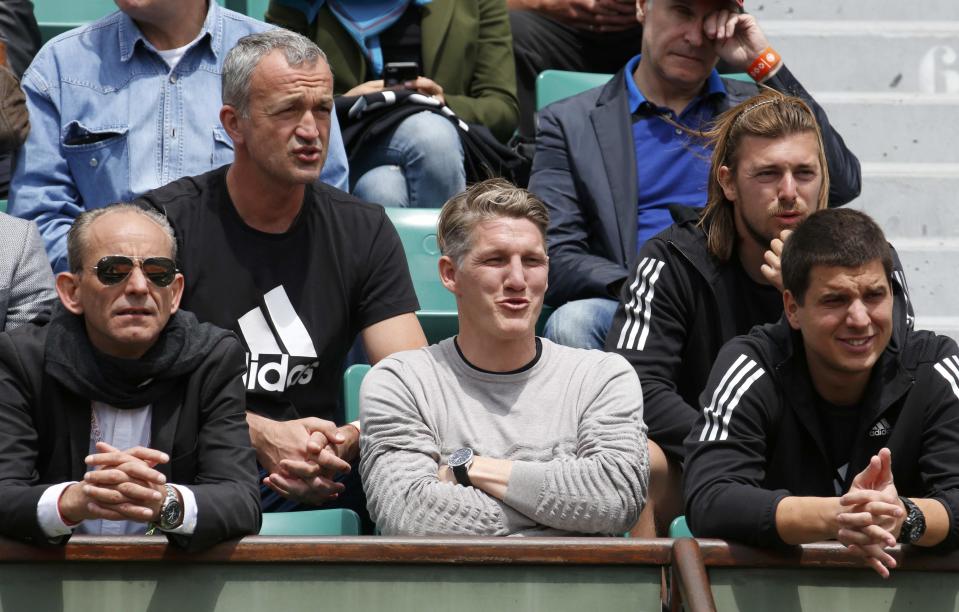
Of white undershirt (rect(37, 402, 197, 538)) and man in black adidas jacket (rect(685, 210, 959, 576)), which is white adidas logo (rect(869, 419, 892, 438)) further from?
white undershirt (rect(37, 402, 197, 538))

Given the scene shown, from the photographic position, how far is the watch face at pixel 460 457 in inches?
109

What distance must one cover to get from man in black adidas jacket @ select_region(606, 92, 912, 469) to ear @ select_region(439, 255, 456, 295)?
53 centimetres

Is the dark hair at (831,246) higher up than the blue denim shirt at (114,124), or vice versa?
the dark hair at (831,246)

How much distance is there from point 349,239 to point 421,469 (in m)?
0.82

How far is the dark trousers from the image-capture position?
4945mm

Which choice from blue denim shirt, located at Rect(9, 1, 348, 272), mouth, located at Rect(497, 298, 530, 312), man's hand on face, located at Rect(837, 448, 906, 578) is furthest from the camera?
blue denim shirt, located at Rect(9, 1, 348, 272)

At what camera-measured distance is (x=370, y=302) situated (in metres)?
3.42

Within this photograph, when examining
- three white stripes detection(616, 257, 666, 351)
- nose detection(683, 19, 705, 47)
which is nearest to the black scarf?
three white stripes detection(616, 257, 666, 351)

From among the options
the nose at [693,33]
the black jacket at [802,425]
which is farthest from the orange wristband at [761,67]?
the black jacket at [802,425]

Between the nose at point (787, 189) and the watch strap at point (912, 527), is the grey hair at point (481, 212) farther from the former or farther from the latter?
the watch strap at point (912, 527)

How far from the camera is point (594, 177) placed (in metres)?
4.01

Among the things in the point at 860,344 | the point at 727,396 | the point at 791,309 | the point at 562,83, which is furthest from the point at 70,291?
the point at 562,83

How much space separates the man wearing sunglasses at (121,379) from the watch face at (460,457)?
355 mm

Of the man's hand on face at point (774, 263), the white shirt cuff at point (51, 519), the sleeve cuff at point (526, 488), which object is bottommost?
the sleeve cuff at point (526, 488)
